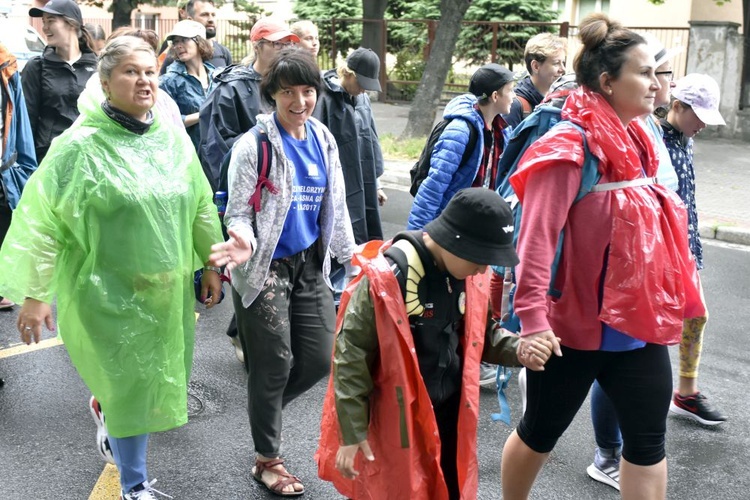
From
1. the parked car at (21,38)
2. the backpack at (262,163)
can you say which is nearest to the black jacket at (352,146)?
the backpack at (262,163)

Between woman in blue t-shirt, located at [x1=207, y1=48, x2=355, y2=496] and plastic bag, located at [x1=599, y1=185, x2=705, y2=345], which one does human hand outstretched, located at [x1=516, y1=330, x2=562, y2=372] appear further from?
woman in blue t-shirt, located at [x1=207, y1=48, x2=355, y2=496]

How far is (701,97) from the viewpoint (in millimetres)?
4582

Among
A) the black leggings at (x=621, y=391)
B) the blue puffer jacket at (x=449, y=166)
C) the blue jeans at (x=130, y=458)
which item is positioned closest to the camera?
the black leggings at (x=621, y=391)

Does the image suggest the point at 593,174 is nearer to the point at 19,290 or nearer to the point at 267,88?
the point at 267,88

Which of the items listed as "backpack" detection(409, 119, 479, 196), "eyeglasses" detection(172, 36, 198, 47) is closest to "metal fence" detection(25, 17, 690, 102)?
"eyeglasses" detection(172, 36, 198, 47)

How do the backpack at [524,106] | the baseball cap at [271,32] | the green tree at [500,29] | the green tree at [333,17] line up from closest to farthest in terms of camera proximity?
1. the baseball cap at [271,32]
2. the backpack at [524,106]
3. the green tree at [500,29]
4. the green tree at [333,17]

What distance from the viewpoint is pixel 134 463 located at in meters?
3.80

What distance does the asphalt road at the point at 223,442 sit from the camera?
4195mm

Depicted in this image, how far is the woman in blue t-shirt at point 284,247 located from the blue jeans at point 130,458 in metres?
0.51

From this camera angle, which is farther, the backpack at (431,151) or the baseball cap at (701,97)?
the backpack at (431,151)

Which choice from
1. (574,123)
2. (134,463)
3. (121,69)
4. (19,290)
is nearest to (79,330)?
(19,290)

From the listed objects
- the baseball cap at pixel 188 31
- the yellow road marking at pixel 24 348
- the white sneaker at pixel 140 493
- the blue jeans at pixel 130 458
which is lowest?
the yellow road marking at pixel 24 348

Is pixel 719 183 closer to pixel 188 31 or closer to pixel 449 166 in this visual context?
pixel 188 31

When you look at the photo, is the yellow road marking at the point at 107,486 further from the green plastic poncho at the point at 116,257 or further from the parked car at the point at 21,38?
the parked car at the point at 21,38
